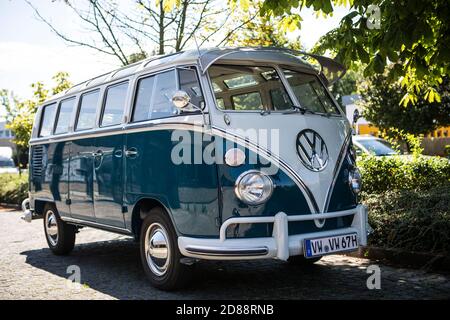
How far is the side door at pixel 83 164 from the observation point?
22.3 ft

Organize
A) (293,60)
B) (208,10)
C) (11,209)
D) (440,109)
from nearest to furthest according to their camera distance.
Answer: (293,60) < (208,10) < (11,209) < (440,109)

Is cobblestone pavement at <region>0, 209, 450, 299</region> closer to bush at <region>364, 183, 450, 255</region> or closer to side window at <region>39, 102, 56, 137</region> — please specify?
bush at <region>364, 183, 450, 255</region>

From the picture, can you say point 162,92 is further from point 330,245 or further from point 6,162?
point 6,162

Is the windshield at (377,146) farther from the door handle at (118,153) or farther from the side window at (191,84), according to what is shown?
the side window at (191,84)

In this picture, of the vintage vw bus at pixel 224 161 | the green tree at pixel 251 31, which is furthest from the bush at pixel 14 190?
the vintage vw bus at pixel 224 161

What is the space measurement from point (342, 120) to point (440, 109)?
798 inches

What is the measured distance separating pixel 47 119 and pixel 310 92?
488 centimetres

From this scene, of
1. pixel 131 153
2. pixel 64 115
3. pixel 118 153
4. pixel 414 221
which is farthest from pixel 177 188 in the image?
pixel 64 115

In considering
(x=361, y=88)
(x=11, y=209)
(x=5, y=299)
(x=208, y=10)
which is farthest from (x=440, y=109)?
(x=5, y=299)

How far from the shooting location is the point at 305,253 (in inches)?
188

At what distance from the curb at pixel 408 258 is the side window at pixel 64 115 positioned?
4.65m

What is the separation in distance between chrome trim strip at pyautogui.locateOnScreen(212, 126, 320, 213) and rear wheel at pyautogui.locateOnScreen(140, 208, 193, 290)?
109 centimetres

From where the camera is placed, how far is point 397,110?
82.2ft
